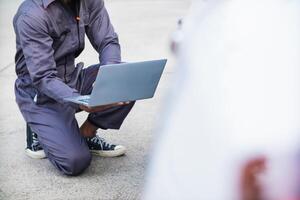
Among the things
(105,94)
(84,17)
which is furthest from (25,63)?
(105,94)

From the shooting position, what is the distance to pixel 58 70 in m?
3.90

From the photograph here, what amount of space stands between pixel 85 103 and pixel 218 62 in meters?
1.83

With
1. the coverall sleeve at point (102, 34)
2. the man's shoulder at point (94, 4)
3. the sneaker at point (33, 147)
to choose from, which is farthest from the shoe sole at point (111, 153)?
the man's shoulder at point (94, 4)

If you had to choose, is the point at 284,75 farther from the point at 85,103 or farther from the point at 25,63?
the point at 25,63

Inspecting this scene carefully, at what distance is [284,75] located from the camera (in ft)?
5.19

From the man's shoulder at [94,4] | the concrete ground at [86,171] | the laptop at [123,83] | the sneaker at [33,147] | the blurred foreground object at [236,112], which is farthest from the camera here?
the sneaker at [33,147]

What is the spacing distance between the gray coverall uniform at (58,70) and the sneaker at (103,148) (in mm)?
124

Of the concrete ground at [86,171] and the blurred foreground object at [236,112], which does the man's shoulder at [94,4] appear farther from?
the blurred foreground object at [236,112]

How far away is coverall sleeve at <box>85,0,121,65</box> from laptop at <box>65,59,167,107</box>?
48cm

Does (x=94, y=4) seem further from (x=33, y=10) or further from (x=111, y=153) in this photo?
(x=111, y=153)

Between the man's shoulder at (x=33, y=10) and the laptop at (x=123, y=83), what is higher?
the man's shoulder at (x=33, y=10)

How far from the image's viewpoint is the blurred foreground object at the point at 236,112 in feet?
4.99

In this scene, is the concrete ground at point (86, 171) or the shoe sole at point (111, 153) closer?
the concrete ground at point (86, 171)

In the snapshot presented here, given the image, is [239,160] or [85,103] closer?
[239,160]
